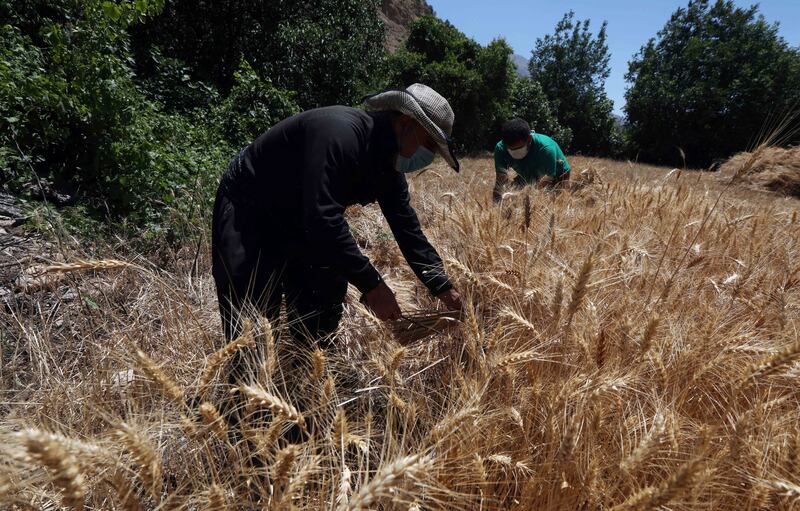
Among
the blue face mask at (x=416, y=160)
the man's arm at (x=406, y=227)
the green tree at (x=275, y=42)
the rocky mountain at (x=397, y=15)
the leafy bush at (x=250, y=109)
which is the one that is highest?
the rocky mountain at (x=397, y=15)

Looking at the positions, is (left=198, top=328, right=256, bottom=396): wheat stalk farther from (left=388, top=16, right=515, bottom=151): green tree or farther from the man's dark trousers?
(left=388, top=16, right=515, bottom=151): green tree

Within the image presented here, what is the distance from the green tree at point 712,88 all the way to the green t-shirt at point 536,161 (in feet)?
66.4

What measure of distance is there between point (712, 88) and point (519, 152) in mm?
22098

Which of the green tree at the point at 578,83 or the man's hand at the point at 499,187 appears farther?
the green tree at the point at 578,83

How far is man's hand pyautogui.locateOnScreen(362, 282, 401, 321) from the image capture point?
172 centimetres

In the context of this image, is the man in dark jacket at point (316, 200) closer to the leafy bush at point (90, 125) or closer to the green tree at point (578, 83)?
the leafy bush at point (90, 125)

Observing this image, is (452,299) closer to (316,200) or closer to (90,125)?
(316,200)

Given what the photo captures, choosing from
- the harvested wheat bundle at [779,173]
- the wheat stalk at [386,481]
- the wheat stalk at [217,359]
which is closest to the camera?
the wheat stalk at [386,481]

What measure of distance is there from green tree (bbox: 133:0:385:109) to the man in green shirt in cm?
612

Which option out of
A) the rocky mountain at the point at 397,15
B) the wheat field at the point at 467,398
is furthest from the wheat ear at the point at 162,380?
the rocky mountain at the point at 397,15

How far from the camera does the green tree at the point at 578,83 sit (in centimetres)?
2375

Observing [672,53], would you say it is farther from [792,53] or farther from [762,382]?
[762,382]

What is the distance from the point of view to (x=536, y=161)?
4.54 m

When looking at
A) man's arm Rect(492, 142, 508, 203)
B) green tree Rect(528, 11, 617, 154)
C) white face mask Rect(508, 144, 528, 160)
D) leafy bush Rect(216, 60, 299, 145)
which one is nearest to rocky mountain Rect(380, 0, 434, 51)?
green tree Rect(528, 11, 617, 154)
